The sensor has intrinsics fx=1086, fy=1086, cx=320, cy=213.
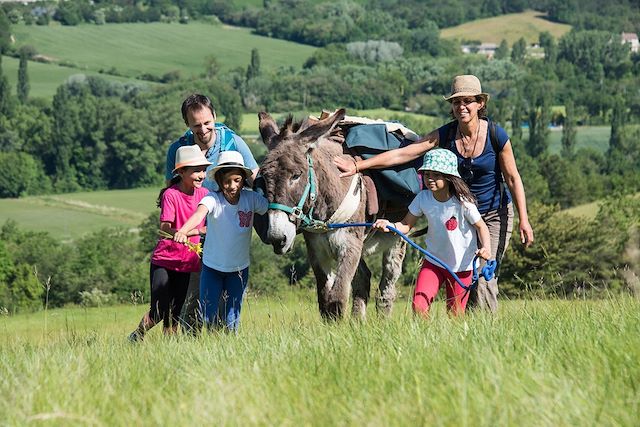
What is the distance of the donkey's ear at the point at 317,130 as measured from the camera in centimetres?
771

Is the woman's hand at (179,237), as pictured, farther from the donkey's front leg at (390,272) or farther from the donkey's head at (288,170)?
the donkey's front leg at (390,272)

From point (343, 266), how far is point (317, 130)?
1.06 meters

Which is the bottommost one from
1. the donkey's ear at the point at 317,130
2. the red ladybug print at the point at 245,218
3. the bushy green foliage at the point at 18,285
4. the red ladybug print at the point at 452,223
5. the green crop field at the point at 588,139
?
the green crop field at the point at 588,139

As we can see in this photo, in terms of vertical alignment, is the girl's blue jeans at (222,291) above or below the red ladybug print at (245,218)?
below

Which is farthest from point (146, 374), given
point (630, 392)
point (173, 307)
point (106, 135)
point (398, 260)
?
point (106, 135)

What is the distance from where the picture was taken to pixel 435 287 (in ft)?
23.6

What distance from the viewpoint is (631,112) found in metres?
161

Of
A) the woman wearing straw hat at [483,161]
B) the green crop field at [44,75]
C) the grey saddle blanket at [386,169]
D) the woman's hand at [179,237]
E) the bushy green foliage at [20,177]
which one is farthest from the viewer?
the green crop field at [44,75]

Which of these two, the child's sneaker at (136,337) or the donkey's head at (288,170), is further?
the child's sneaker at (136,337)

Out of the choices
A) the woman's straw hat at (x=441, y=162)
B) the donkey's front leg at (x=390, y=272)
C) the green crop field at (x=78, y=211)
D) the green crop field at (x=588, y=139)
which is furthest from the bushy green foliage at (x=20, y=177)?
the woman's straw hat at (x=441, y=162)

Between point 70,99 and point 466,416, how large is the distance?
153 metres

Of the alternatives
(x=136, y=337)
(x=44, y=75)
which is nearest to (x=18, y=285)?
(x=136, y=337)

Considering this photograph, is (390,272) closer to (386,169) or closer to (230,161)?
(386,169)

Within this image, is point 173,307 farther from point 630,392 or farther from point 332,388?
point 630,392
